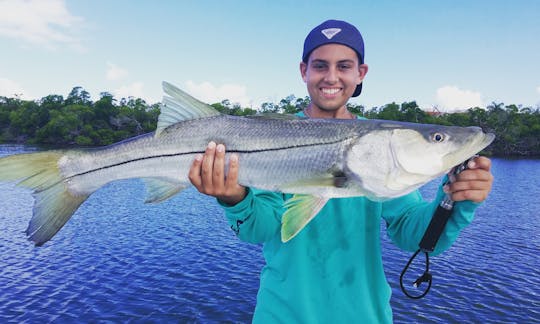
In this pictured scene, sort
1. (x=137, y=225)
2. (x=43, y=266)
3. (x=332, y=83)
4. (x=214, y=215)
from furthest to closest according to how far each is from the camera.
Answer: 1. (x=214, y=215)
2. (x=137, y=225)
3. (x=43, y=266)
4. (x=332, y=83)

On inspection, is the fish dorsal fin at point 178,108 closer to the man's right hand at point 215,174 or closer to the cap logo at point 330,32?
the man's right hand at point 215,174

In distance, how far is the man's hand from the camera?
2852 millimetres

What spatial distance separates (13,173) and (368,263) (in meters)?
3.09

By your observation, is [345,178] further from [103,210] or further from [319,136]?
[103,210]

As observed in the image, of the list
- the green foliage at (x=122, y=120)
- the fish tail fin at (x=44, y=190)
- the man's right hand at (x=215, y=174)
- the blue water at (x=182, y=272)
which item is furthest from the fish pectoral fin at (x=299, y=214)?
the green foliage at (x=122, y=120)

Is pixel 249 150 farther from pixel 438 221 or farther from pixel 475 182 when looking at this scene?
pixel 475 182

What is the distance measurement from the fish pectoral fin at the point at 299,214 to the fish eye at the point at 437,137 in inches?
38.7

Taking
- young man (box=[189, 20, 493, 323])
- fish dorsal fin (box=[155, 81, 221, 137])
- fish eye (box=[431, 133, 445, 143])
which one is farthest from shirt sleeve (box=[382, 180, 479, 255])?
fish dorsal fin (box=[155, 81, 221, 137])

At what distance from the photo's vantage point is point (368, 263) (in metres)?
3.46

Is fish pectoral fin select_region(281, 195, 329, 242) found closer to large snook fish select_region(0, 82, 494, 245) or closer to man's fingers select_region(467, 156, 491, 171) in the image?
large snook fish select_region(0, 82, 494, 245)

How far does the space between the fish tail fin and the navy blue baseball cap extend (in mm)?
2700

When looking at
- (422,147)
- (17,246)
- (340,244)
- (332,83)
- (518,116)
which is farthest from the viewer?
(518,116)

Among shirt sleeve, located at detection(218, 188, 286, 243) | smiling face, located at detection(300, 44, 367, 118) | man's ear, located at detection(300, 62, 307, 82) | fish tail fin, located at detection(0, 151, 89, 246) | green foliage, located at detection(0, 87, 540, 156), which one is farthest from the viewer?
green foliage, located at detection(0, 87, 540, 156)

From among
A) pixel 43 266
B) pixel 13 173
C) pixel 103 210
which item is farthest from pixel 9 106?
pixel 13 173
